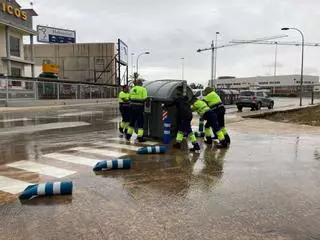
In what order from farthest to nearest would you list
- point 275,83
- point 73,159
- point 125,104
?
point 275,83
point 125,104
point 73,159

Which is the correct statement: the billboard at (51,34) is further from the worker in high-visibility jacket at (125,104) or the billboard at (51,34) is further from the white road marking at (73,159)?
the white road marking at (73,159)

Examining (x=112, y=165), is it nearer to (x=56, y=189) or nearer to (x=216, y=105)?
(x=56, y=189)

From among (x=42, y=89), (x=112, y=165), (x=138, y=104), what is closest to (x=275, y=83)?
(x=42, y=89)

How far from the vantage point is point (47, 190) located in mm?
5605

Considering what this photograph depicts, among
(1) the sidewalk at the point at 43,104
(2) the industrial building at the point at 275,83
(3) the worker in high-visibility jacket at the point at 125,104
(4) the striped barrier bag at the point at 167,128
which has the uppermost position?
(2) the industrial building at the point at 275,83

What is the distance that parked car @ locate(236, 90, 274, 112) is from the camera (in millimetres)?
31703

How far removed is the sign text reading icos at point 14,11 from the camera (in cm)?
3697

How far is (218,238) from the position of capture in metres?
4.19

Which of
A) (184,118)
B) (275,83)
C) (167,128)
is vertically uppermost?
(275,83)

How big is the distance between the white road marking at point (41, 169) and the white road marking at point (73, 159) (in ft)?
2.06

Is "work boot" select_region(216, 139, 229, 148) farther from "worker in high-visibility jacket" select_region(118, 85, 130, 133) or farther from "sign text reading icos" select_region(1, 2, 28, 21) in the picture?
"sign text reading icos" select_region(1, 2, 28, 21)

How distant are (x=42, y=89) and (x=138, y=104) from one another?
24.7 meters

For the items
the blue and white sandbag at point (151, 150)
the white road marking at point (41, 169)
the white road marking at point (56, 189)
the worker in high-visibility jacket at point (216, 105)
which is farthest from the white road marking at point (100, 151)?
the white road marking at point (56, 189)

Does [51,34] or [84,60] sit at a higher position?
[51,34]
